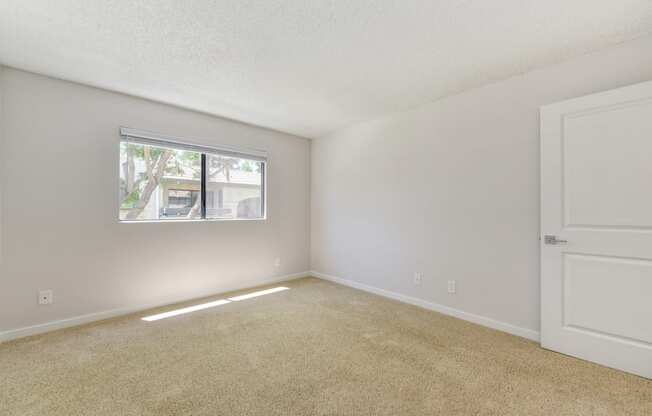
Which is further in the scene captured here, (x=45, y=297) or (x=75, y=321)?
(x=75, y=321)

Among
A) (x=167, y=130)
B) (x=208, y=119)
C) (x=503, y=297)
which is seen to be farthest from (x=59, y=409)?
(x=503, y=297)

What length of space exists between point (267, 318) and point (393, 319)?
49.7 inches

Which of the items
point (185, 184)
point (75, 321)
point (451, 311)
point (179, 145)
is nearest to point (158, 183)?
point (185, 184)

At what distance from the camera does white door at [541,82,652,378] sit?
1885 millimetres

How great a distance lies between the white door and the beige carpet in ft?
0.70

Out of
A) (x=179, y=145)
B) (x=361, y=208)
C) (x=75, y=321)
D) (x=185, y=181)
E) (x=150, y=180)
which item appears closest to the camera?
(x=75, y=321)

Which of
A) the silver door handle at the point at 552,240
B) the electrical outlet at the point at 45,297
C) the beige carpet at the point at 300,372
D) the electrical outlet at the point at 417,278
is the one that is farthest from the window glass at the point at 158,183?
the silver door handle at the point at 552,240

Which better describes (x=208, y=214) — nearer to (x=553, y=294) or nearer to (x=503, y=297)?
(x=503, y=297)

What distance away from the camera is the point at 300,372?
1.92m

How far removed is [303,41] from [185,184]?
2.28 m

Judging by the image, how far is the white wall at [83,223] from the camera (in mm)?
2420

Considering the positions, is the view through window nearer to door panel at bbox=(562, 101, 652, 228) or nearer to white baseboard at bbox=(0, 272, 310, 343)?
white baseboard at bbox=(0, 272, 310, 343)

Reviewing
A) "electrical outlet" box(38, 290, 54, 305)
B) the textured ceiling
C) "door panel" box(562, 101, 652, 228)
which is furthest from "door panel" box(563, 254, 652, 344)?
"electrical outlet" box(38, 290, 54, 305)

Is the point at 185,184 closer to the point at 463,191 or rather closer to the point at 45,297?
the point at 45,297
